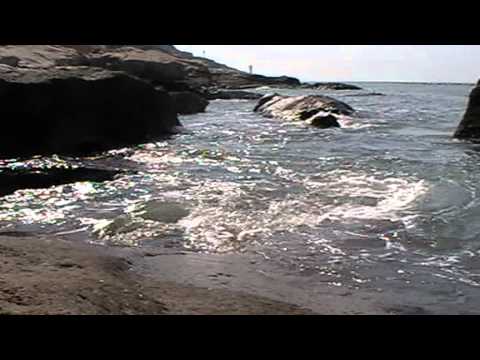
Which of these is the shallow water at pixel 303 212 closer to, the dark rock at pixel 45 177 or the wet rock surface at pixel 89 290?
the dark rock at pixel 45 177

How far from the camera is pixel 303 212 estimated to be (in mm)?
8469

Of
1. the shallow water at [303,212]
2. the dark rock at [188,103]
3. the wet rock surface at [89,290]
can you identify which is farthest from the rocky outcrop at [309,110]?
the wet rock surface at [89,290]

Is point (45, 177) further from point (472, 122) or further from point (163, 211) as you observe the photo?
point (472, 122)

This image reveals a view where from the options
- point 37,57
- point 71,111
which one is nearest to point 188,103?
point 37,57

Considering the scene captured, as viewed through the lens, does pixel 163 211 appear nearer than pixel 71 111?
Yes

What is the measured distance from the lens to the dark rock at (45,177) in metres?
10.2

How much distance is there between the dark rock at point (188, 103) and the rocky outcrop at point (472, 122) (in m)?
16.4

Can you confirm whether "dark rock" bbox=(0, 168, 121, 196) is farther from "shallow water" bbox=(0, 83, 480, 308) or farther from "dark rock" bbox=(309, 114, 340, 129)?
"dark rock" bbox=(309, 114, 340, 129)

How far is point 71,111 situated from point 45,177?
4390 millimetres
